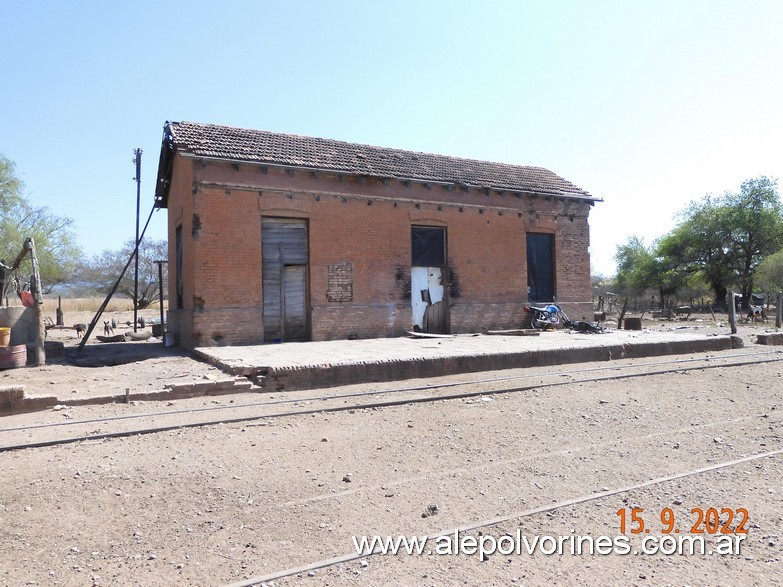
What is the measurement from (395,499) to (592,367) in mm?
7789

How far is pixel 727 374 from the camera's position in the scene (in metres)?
9.55

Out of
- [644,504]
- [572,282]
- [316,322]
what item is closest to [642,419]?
[644,504]

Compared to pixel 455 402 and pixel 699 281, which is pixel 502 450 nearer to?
pixel 455 402

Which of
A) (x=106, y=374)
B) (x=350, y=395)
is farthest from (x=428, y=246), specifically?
(x=106, y=374)

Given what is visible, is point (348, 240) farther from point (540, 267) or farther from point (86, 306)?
point (86, 306)

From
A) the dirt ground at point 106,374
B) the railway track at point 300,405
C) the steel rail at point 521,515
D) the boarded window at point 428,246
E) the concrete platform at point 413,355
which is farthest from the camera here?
the boarded window at point 428,246

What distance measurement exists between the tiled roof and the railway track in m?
7.66

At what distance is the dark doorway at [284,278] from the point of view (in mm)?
13305

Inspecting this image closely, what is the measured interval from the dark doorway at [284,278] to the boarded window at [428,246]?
3.49 metres

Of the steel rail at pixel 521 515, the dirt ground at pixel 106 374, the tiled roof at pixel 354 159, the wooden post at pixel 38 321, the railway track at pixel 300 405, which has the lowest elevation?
the steel rail at pixel 521 515

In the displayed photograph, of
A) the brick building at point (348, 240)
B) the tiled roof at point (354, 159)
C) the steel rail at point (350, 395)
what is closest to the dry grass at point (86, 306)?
the brick building at point (348, 240)

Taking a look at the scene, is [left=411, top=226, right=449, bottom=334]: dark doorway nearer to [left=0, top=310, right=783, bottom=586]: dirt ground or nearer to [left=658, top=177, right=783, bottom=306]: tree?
[left=0, top=310, right=783, bottom=586]: dirt ground

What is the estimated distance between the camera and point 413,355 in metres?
9.84

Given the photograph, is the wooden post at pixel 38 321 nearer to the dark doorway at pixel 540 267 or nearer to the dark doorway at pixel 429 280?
the dark doorway at pixel 429 280
